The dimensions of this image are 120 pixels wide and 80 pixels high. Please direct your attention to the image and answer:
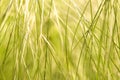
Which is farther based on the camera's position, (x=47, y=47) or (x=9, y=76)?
(x=9, y=76)

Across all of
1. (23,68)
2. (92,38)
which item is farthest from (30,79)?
(92,38)

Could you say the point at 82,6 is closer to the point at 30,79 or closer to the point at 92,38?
the point at 92,38

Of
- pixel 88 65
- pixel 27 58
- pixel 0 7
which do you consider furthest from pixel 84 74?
pixel 0 7

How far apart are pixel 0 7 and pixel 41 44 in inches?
6.3

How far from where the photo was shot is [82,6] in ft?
2.46

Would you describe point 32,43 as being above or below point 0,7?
below

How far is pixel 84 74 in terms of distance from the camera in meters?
0.72

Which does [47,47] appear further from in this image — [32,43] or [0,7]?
[0,7]

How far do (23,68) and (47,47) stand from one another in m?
0.08

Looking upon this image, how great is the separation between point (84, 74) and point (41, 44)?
0.12 m

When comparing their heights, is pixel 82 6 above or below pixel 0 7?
below

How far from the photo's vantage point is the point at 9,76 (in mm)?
A: 750

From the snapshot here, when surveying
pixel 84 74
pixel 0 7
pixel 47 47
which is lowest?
pixel 84 74

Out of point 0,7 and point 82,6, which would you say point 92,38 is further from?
point 0,7
